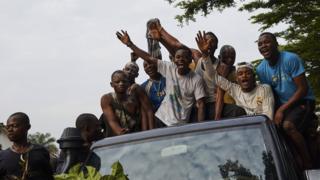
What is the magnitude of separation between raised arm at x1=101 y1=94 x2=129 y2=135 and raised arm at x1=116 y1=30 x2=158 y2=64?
762 millimetres

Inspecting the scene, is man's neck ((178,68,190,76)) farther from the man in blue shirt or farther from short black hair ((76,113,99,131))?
short black hair ((76,113,99,131))

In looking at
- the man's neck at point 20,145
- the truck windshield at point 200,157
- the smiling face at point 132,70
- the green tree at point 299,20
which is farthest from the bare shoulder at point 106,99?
the green tree at point 299,20

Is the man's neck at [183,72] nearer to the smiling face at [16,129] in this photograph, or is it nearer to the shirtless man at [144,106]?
the shirtless man at [144,106]

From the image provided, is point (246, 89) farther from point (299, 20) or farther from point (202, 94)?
point (299, 20)

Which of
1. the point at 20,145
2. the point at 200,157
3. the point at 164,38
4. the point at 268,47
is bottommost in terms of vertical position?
the point at 200,157

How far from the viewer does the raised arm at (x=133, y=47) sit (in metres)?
6.39

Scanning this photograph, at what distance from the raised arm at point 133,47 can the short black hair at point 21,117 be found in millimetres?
2073

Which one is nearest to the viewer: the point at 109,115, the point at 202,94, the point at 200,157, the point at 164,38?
the point at 200,157

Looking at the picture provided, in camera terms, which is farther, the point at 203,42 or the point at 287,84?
the point at 203,42

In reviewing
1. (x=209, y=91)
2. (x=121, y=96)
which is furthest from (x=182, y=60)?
(x=121, y=96)

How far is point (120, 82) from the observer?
5.77 metres

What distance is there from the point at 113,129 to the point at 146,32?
1828mm

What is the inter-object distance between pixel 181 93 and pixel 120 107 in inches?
26.5

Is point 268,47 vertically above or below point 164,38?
below
